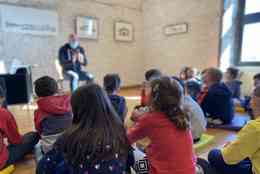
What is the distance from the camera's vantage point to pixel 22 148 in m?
2.00

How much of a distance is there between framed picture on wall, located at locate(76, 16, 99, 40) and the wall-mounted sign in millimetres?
613

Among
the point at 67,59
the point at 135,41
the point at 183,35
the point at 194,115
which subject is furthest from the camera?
the point at 135,41

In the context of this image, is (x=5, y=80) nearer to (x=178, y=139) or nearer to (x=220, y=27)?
(x=178, y=139)

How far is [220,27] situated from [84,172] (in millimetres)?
5568

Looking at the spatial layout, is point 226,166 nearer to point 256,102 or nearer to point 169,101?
point 256,102

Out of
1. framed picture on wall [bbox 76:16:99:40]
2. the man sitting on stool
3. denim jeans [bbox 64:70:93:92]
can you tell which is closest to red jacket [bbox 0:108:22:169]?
denim jeans [bbox 64:70:93:92]

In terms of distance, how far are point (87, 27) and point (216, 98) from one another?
13.8 ft

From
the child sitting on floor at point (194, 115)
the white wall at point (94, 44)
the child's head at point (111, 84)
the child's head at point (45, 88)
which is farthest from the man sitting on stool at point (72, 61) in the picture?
the child sitting on floor at point (194, 115)

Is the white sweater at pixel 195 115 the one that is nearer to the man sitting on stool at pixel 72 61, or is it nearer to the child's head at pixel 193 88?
the child's head at pixel 193 88

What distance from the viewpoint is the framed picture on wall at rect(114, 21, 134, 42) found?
6.82 metres

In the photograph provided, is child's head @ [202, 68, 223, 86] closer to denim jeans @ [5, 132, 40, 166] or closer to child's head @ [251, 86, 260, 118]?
child's head @ [251, 86, 260, 118]

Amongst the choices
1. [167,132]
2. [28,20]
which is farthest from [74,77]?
[167,132]

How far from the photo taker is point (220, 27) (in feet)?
18.5

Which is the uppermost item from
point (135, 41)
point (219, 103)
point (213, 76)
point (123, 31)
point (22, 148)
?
point (123, 31)
